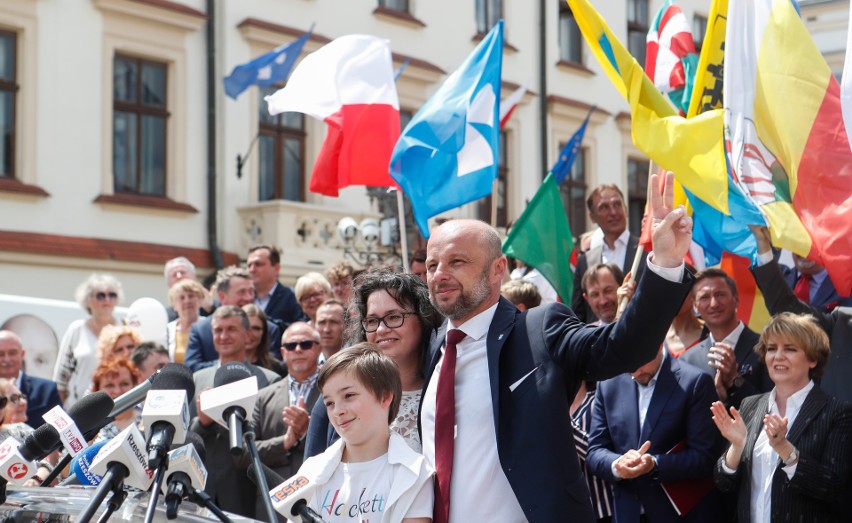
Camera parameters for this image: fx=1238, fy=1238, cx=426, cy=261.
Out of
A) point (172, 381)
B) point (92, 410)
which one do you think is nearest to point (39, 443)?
point (92, 410)

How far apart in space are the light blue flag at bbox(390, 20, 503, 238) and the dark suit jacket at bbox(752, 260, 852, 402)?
1971 mm

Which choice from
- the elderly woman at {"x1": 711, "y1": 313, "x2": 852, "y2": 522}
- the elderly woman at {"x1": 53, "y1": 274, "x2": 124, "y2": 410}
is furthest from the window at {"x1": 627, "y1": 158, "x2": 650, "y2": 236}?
the elderly woman at {"x1": 711, "y1": 313, "x2": 852, "y2": 522}

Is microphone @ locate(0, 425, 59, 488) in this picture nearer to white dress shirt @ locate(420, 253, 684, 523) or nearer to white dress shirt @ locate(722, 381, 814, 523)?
white dress shirt @ locate(420, 253, 684, 523)

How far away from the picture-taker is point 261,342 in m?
8.76

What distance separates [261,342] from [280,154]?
1144cm

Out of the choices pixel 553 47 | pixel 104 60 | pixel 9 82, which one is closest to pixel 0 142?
pixel 9 82

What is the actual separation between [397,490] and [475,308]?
2.28 feet

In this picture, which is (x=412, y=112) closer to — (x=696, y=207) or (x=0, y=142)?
(x=0, y=142)

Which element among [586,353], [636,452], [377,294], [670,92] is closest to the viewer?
[586,353]

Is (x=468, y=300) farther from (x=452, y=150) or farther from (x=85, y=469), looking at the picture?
(x=452, y=150)

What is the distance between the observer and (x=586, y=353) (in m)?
4.14

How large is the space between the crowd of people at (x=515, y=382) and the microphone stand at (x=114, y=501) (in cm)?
91

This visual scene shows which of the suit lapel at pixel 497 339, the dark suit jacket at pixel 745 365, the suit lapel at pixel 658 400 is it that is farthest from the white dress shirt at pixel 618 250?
the suit lapel at pixel 497 339

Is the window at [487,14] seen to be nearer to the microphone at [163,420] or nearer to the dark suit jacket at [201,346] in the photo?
the dark suit jacket at [201,346]
